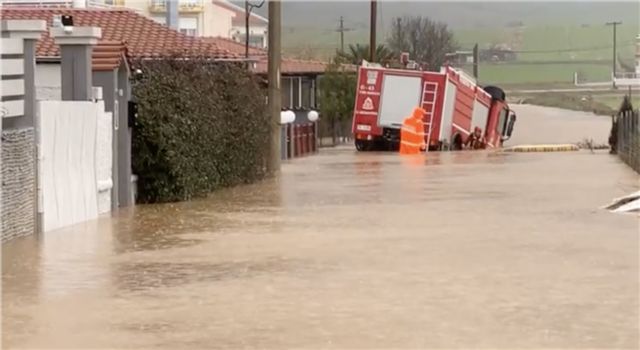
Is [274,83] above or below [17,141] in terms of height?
above

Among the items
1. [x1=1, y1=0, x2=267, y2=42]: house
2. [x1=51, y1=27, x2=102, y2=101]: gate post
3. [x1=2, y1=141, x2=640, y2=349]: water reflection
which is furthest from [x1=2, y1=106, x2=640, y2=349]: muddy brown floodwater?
[x1=1, y1=0, x2=267, y2=42]: house

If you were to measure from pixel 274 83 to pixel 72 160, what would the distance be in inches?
572

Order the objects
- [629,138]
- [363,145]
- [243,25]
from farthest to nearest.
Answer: [243,25] < [363,145] < [629,138]

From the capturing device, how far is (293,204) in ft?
81.9

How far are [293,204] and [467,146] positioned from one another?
86.4ft

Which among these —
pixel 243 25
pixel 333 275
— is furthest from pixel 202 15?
pixel 333 275

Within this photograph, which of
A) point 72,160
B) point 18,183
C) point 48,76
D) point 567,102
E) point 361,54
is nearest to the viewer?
point 18,183

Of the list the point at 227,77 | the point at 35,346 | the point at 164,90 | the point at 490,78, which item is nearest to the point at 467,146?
the point at 227,77

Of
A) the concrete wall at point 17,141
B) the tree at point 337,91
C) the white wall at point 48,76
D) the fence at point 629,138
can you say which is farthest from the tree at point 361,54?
the concrete wall at point 17,141

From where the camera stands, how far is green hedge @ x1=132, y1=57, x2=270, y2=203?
24.3 m

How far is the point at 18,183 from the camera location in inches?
717

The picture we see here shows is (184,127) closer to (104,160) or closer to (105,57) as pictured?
(105,57)

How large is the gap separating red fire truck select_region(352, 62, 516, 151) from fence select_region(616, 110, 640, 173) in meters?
5.83

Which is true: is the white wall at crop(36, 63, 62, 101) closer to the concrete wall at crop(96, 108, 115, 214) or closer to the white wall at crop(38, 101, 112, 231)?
the concrete wall at crop(96, 108, 115, 214)
